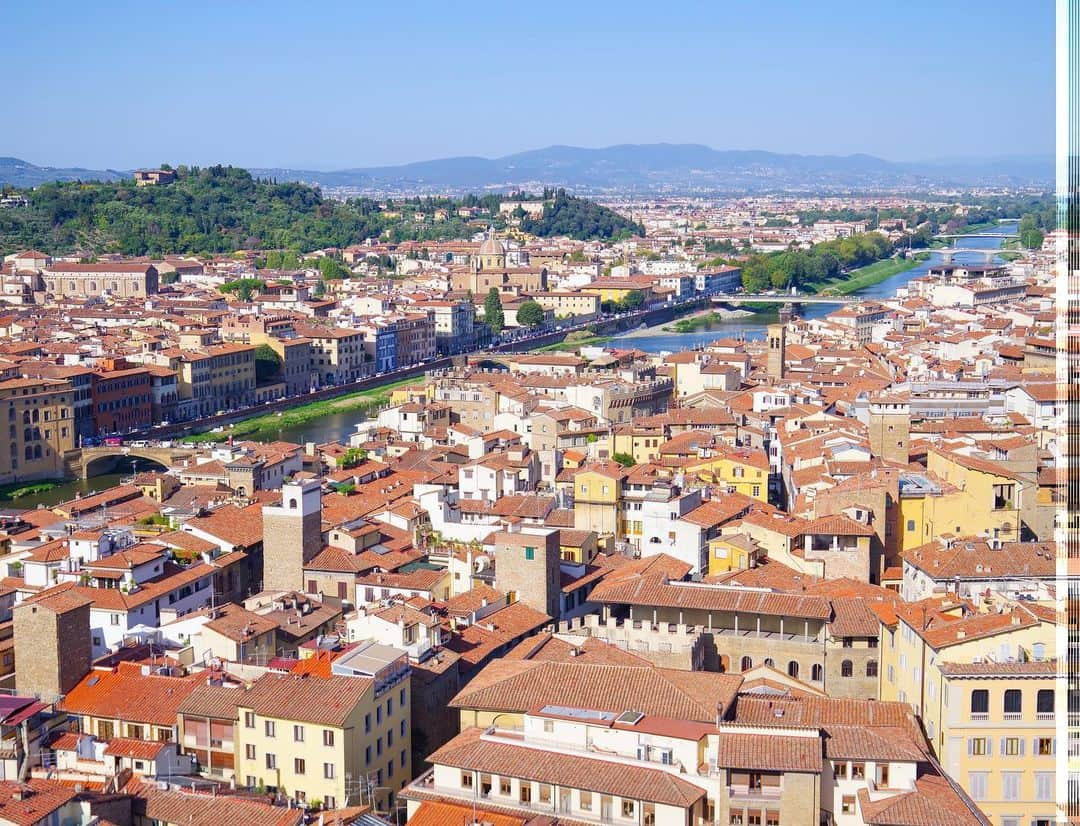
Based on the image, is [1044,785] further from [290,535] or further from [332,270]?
[332,270]

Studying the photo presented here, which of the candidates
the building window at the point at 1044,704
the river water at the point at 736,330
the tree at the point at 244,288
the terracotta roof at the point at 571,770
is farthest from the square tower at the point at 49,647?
the tree at the point at 244,288

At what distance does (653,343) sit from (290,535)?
24.2 m

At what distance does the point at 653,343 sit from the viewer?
112 feet

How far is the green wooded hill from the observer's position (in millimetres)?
48781

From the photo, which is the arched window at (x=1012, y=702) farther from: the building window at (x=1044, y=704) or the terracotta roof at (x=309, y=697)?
the terracotta roof at (x=309, y=697)

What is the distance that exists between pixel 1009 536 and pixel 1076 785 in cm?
439

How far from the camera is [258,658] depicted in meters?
8.78

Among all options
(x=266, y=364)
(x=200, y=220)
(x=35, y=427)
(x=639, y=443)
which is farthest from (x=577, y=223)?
(x=639, y=443)

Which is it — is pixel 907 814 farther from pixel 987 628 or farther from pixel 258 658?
pixel 258 658

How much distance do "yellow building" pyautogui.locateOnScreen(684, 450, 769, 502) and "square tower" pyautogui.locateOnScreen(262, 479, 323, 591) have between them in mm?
4444

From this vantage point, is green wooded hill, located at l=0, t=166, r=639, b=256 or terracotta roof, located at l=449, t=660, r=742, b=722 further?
green wooded hill, located at l=0, t=166, r=639, b=256

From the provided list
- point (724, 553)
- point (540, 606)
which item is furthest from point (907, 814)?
point (724, 553)

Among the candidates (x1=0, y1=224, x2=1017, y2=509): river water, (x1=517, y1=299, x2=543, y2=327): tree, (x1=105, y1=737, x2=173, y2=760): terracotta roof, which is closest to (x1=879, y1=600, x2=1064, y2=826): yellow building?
(x1=105, y1=737, x2=173, y2=760): terracotta roof

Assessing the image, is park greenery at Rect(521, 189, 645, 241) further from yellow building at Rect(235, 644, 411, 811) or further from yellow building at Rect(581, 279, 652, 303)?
yellow building at Rect(235, 644, 411, 811)
